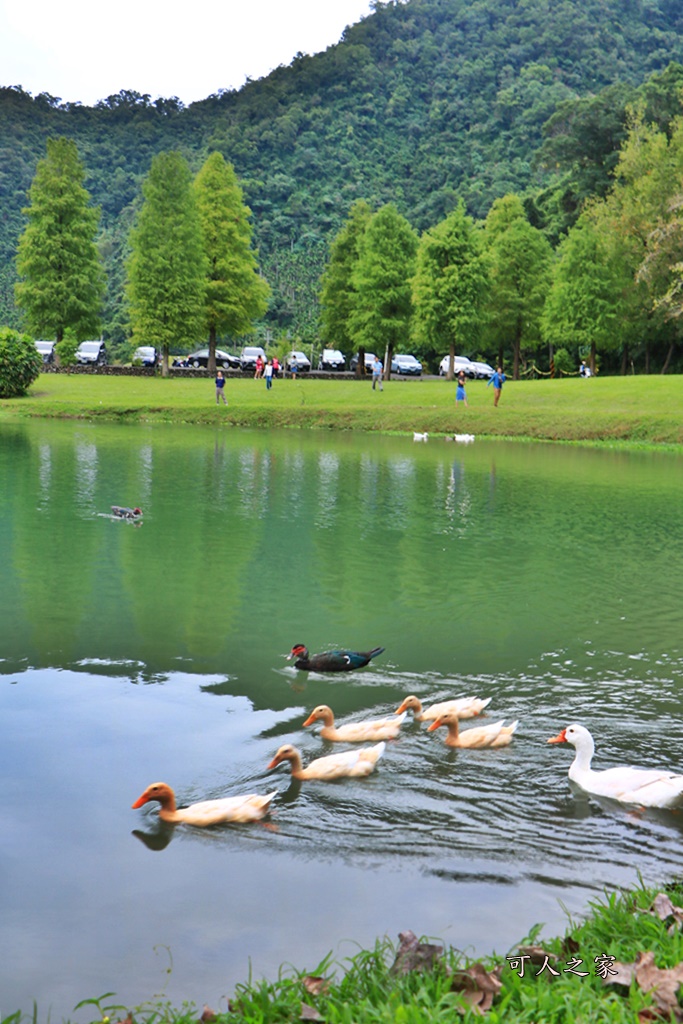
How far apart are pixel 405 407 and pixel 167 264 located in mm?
22807

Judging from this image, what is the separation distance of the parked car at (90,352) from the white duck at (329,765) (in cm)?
6446

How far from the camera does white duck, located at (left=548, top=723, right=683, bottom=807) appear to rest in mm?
6352

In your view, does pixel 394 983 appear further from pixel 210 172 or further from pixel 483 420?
pixel 210 172

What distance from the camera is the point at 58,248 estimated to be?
2532 inches

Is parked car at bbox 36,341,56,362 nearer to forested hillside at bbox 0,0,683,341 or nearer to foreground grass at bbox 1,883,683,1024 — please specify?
forested hillside at bbox 0,0,683,341

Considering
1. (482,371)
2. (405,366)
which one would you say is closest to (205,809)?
(482,371)

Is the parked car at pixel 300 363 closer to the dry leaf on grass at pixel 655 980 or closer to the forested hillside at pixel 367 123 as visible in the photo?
the forested hillside at pixel 367 123

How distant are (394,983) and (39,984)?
64.5 inches

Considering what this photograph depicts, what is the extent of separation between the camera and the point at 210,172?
6606cm

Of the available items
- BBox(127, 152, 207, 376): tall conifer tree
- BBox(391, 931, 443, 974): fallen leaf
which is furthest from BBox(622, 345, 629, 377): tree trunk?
BBox(391, 931, 443, 974): fallen leaf

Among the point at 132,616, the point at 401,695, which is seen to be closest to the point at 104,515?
the point at 132,616

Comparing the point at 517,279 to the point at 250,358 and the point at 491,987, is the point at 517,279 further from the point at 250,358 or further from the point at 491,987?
the point at 491,987

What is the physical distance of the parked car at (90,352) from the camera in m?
69.2

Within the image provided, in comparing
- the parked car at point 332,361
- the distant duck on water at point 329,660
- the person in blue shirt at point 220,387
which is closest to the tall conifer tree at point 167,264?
the person in blue shirt at point 220,387
